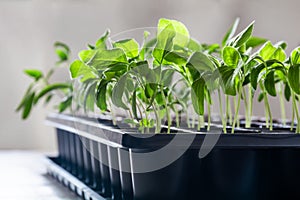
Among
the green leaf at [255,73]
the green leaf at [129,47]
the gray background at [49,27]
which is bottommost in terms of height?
the green leaf at [255,73]

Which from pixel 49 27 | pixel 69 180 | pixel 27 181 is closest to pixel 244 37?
pixel 69 180

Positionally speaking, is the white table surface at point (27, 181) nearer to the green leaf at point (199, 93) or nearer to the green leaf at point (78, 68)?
the green leaf at point (78, 68)

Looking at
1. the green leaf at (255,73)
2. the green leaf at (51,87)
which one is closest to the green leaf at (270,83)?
the green leaf at (255,73)

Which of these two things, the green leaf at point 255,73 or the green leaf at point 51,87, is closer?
the green leaf at point 255,73

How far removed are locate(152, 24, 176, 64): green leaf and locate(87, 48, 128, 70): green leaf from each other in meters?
0.05

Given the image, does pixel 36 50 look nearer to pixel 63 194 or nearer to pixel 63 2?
pixel 63 2

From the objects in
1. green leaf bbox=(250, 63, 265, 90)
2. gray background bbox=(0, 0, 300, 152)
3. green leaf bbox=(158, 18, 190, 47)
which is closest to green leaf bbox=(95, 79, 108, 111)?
green leaf bbox=(158, 18, 190, 47)

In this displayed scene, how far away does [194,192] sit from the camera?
0.84m

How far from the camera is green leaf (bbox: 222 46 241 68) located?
90 cm

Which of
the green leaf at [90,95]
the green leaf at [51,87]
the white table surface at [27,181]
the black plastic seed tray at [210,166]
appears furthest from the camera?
the green leaf at [51,87]

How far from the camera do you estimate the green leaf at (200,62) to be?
870 millimetres

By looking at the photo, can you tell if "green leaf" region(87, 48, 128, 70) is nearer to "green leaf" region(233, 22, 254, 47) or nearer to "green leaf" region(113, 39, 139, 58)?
"green leaf" region(113, 39, 139, 58)

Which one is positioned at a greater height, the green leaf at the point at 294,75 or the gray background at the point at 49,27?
the gray background at the point at 49,27

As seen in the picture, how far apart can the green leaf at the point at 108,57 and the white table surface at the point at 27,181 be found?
0.38m
